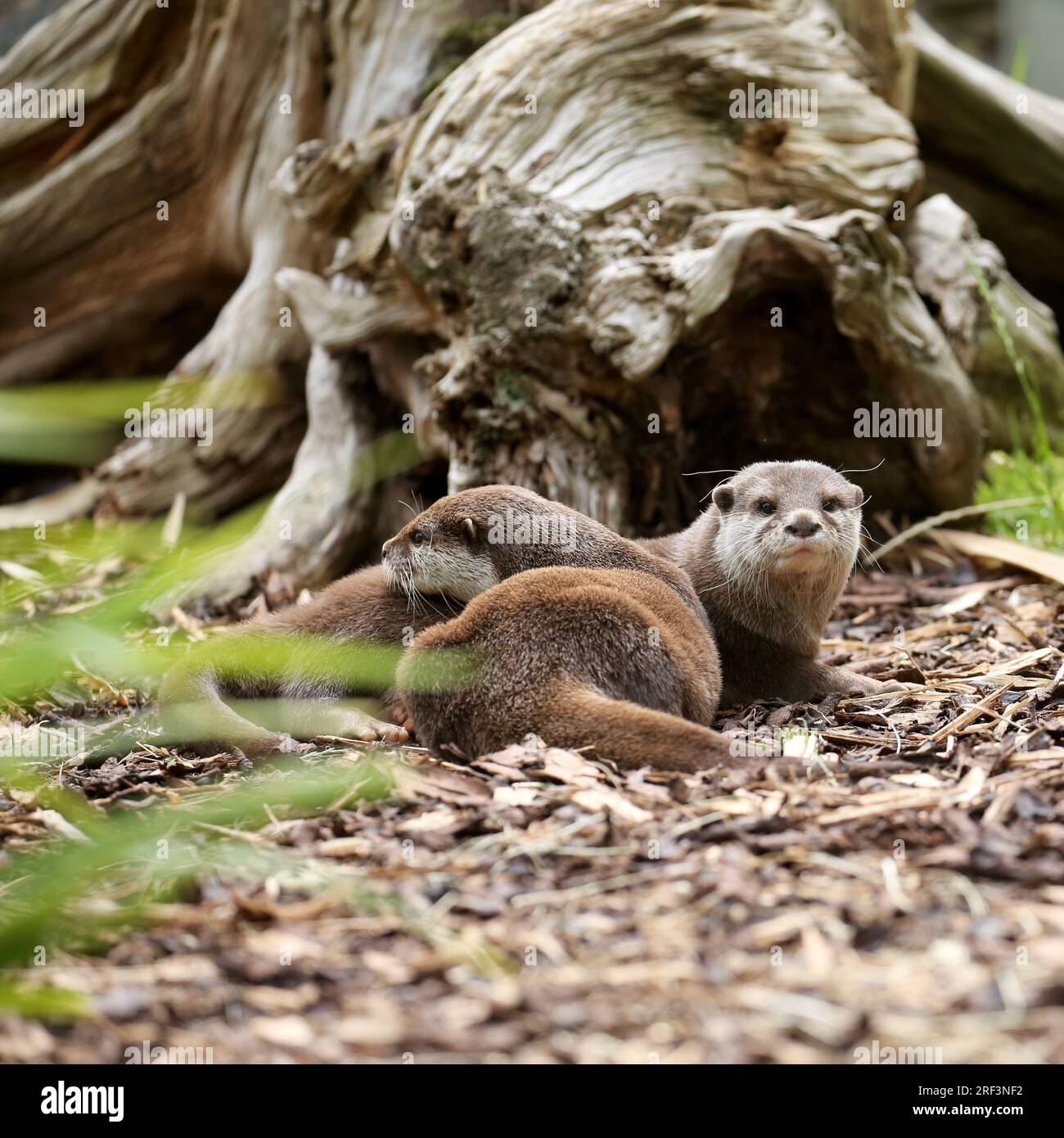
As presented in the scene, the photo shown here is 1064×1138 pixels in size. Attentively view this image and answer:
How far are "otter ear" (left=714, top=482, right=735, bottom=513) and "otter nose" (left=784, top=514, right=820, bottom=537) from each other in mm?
395

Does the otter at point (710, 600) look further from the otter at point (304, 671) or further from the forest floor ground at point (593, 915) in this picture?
the forest floor ground at point (593, 915)

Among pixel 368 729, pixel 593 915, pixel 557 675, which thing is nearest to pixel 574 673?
pixel 557 675

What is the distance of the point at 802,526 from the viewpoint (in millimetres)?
4484

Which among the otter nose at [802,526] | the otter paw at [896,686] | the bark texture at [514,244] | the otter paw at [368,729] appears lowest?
the otter paw at [368,729]

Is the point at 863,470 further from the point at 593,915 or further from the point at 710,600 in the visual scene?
the point at 593,915

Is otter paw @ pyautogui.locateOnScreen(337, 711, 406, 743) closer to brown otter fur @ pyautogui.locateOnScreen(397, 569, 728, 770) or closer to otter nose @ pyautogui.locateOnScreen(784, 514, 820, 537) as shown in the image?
brown otter fur @ pyautogui.locateOnScreen(397, 569, 728, 770)

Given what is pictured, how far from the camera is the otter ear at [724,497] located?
15.8 ft

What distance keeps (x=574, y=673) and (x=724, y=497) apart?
5.19ft

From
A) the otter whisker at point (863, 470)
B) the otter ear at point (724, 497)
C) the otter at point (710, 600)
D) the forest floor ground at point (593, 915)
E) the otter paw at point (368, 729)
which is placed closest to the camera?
the forest floor ground at point (593, 915)

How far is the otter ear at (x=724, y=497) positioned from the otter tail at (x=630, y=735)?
1.61 metres

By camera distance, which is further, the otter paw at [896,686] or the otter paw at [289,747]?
the otter paw at [896,686]

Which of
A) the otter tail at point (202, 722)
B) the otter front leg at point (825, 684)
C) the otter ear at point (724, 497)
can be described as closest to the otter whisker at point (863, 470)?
the otter ear at point (724, 497)

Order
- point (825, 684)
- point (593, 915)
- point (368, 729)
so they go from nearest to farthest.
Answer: point (593, 915), point (368, 729), point (825, 684)

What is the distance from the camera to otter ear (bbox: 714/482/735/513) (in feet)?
15.8
